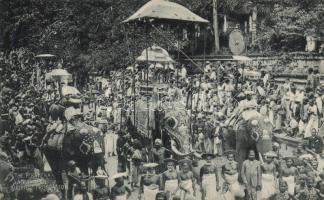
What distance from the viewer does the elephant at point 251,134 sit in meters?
9.91

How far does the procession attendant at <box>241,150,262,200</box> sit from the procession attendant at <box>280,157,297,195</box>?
1.35 feet

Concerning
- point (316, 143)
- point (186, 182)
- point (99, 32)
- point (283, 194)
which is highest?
point (99, 32)

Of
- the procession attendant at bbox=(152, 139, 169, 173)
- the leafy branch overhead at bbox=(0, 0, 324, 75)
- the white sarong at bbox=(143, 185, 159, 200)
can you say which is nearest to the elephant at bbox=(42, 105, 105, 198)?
the procession attendant at bbox=(152, 139, 169, 173)

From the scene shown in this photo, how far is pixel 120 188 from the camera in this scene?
27.3ft

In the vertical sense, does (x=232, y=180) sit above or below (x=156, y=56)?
below

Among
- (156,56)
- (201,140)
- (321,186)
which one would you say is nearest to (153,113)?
(201,140)

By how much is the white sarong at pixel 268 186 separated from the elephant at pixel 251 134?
1036 mm

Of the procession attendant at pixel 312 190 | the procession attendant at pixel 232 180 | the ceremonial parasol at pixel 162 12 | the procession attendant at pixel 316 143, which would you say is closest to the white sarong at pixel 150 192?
the procession attendant at pixel 232 180

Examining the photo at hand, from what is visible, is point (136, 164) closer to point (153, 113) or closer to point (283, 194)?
point (153, 113)

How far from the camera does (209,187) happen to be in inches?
357

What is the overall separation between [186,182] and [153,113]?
350 centimetres

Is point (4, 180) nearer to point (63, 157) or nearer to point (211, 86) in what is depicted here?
point (63, 157)

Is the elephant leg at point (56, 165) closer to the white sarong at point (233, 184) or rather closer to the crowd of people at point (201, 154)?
the crowd of people at point (201, 154)

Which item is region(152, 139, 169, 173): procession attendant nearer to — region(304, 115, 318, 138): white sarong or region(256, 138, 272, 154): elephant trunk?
region(256, 138, 272, 154): elephant trunk
